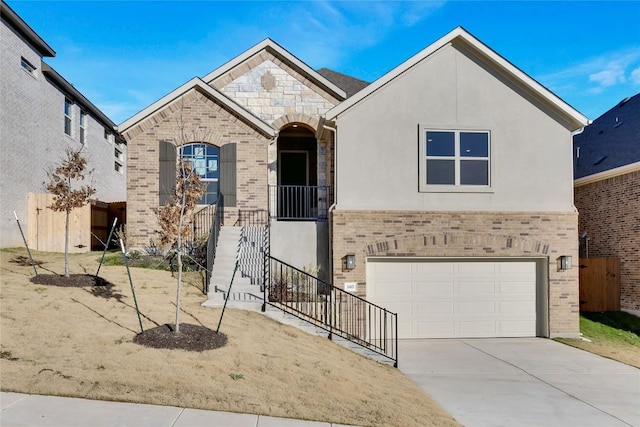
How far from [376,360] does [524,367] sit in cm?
297

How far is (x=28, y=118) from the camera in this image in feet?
54.2

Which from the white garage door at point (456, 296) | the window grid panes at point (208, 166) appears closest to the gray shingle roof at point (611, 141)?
the white garage door at point (456, 296)

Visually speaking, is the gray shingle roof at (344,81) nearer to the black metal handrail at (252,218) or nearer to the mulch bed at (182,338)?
the black metal handrail at (252,218)

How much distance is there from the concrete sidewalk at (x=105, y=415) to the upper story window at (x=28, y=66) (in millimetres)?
15343

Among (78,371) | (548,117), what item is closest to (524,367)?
(548,117)

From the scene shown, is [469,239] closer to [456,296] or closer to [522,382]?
[456,296]

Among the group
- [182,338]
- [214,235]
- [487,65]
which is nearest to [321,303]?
[214,235]

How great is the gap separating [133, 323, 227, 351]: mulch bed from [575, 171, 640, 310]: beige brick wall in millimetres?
12898

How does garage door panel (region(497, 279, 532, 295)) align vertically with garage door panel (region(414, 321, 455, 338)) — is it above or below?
above

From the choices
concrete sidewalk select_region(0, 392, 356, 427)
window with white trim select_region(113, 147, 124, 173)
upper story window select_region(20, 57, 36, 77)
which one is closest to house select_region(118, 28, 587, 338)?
concrete sidewalk select_region(0, 392, 356, 427)

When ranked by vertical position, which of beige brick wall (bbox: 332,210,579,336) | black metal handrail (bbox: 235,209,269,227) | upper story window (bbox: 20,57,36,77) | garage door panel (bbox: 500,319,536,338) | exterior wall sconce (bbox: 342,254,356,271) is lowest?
garage door panel (bbox: 500,319,536,338)

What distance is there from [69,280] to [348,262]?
257 inches

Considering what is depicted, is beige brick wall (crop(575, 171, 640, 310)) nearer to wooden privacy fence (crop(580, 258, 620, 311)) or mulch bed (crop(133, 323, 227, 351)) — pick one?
wooden privacy fence (crop(580, 258, 620, 311))

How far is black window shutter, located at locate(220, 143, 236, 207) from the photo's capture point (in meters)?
14.4
